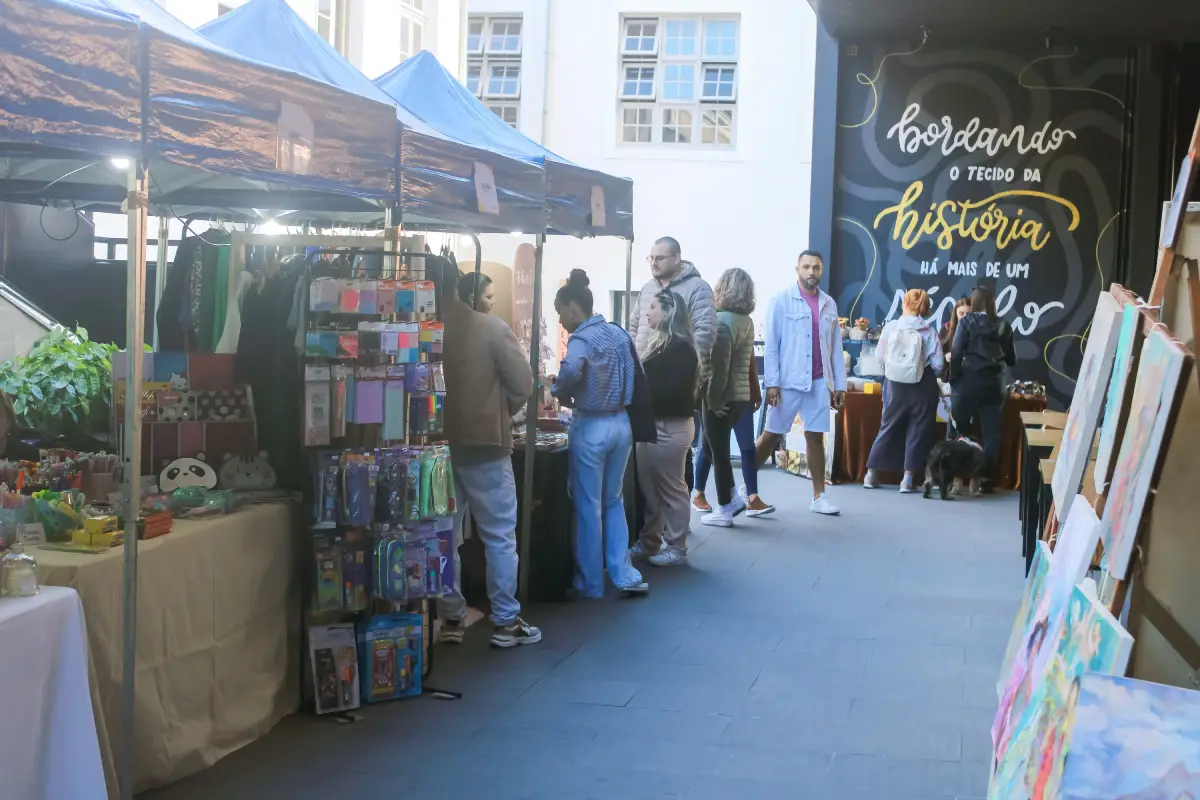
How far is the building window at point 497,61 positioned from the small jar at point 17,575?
56.9ft

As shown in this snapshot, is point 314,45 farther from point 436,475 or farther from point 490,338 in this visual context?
point 436,475

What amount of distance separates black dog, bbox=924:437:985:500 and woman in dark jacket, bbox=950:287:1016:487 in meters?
0.20

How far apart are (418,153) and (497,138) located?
70.8 inches

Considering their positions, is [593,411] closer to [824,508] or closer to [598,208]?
[598,208]

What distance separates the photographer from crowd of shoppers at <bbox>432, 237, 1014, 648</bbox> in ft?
18.1

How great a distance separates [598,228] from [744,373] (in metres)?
1.47

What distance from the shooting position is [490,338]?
17.9 feet

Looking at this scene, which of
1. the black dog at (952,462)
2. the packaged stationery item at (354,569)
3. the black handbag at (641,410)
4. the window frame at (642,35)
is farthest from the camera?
the window frame at (642,35)

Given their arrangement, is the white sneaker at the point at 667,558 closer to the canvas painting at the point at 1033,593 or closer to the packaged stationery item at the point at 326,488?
the packaged stationery item at the point at 326,488

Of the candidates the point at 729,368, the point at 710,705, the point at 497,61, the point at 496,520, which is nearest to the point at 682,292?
the point at 729,368

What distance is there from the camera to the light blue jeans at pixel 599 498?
628cm

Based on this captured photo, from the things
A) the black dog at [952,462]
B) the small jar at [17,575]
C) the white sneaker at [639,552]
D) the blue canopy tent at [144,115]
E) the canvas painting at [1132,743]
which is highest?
the blue canopy tent at [144,115]

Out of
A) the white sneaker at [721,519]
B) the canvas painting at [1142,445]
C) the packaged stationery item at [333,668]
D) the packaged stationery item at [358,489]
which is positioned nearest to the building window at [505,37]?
the white sneaker at [721,519]

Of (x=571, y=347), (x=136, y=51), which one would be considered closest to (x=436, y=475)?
(x=571, y=347)
